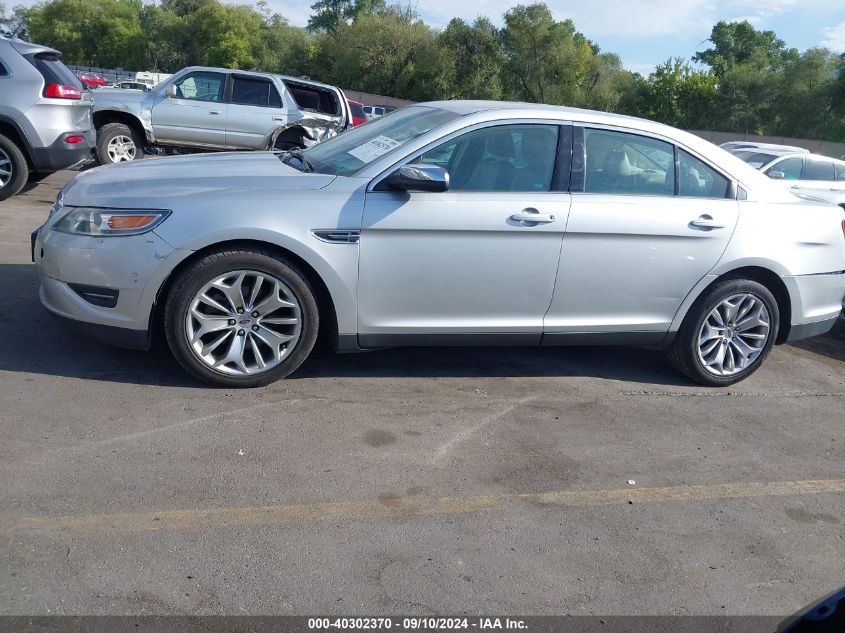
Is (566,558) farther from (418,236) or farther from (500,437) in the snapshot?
(418,236)

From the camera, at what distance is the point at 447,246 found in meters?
4.69

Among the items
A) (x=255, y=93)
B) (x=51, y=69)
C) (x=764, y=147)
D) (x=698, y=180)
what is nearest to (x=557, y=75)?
(x=764, y=147)

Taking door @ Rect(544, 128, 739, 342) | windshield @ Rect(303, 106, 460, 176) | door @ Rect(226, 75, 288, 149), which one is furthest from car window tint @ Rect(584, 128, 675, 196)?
door @ Rect(226, 75, 288, 149)

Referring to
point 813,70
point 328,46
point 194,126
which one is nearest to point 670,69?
point 813,70

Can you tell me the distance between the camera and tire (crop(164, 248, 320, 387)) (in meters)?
4.45

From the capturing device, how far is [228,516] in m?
3.39

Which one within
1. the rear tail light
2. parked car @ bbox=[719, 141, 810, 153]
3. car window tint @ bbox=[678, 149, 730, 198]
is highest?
parked car @ bbox=[719, 141, 810, 153]

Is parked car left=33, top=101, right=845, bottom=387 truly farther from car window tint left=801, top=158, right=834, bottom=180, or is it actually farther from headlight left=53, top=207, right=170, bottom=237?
car window tint left=801, top=158, right=834, bottom=180

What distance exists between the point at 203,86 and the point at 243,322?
1008 centimetres

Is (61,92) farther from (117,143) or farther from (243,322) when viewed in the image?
(243,322)

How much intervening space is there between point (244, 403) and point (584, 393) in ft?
7.03

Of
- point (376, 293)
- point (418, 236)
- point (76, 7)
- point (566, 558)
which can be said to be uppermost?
point (76, 7)

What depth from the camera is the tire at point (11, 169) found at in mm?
9250

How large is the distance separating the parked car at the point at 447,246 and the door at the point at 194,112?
8.45 metres
